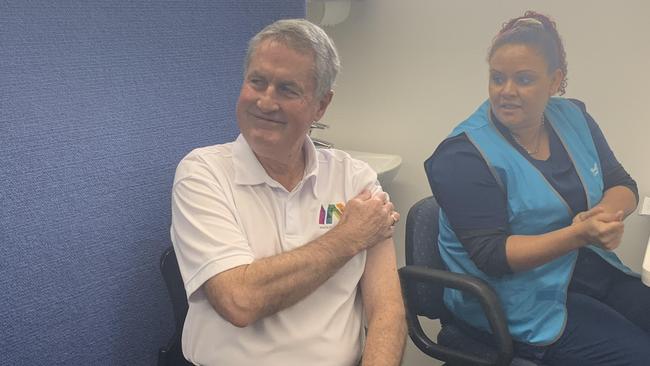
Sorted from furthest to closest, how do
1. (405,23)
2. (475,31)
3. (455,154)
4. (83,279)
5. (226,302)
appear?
(405,23), (475,31), (455,154), (83,279), (226,302)

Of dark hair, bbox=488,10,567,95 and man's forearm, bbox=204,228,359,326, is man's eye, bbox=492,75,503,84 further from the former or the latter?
man's forearm, bbox=204,228,359,326

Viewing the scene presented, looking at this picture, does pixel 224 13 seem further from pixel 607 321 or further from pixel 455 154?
pixel 607 321

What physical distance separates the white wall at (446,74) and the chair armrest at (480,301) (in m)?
0.22

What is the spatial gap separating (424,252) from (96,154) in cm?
87

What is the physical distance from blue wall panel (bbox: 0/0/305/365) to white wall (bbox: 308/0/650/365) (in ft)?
1.44

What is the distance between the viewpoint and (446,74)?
1.72m

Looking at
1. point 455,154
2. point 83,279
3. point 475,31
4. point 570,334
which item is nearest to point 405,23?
point 475,31

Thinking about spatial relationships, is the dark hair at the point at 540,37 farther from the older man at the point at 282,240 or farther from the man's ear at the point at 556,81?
the older man at the point at 282,240

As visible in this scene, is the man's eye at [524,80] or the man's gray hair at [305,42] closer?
the man's gray hair at [305,42]

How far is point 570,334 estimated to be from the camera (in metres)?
1.49

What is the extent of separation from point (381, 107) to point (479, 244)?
23.5 inches

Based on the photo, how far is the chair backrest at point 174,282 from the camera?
144 cm

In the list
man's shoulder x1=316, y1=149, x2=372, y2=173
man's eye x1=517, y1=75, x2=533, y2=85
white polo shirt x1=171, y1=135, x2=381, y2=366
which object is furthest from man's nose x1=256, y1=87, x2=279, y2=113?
man's eye x1=517, y1=75, x2=533, y2=85

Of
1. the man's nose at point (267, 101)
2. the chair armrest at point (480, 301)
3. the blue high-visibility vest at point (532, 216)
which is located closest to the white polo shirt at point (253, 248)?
the man's nose at point (267, 101)
